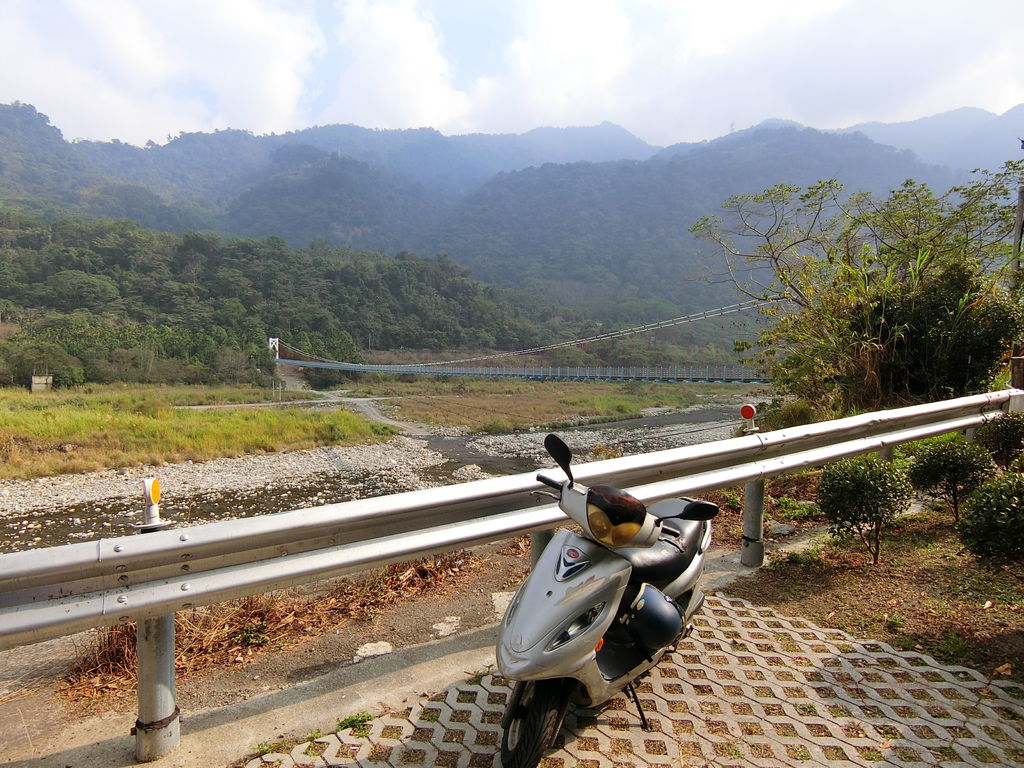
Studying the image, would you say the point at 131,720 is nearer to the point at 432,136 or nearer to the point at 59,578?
the point at 59,578

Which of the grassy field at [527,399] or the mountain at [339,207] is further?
the mountain at [339,207]

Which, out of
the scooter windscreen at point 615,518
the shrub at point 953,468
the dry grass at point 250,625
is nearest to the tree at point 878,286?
the shrub at point 953,468

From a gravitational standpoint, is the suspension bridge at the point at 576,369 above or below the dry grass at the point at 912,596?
below

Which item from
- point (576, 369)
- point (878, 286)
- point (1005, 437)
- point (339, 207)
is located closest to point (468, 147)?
point (339, 207)

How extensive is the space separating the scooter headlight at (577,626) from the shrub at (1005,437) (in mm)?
2873

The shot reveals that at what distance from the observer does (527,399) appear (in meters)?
26.3

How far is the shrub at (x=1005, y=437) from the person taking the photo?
116 inches

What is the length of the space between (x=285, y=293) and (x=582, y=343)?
1920 centimetres

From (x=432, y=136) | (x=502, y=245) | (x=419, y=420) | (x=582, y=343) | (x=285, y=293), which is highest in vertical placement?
(x=432, y=136)

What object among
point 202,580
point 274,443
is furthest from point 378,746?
point 274,443

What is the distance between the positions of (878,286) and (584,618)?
519 cm

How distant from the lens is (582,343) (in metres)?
31.4

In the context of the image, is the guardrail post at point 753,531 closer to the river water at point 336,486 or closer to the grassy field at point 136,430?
the river water at point 336,486

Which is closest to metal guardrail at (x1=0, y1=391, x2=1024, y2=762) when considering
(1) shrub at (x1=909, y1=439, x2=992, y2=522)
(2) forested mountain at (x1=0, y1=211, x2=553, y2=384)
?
(1) shrub at (x1=909, y1=439, x2=992, y2=522)
